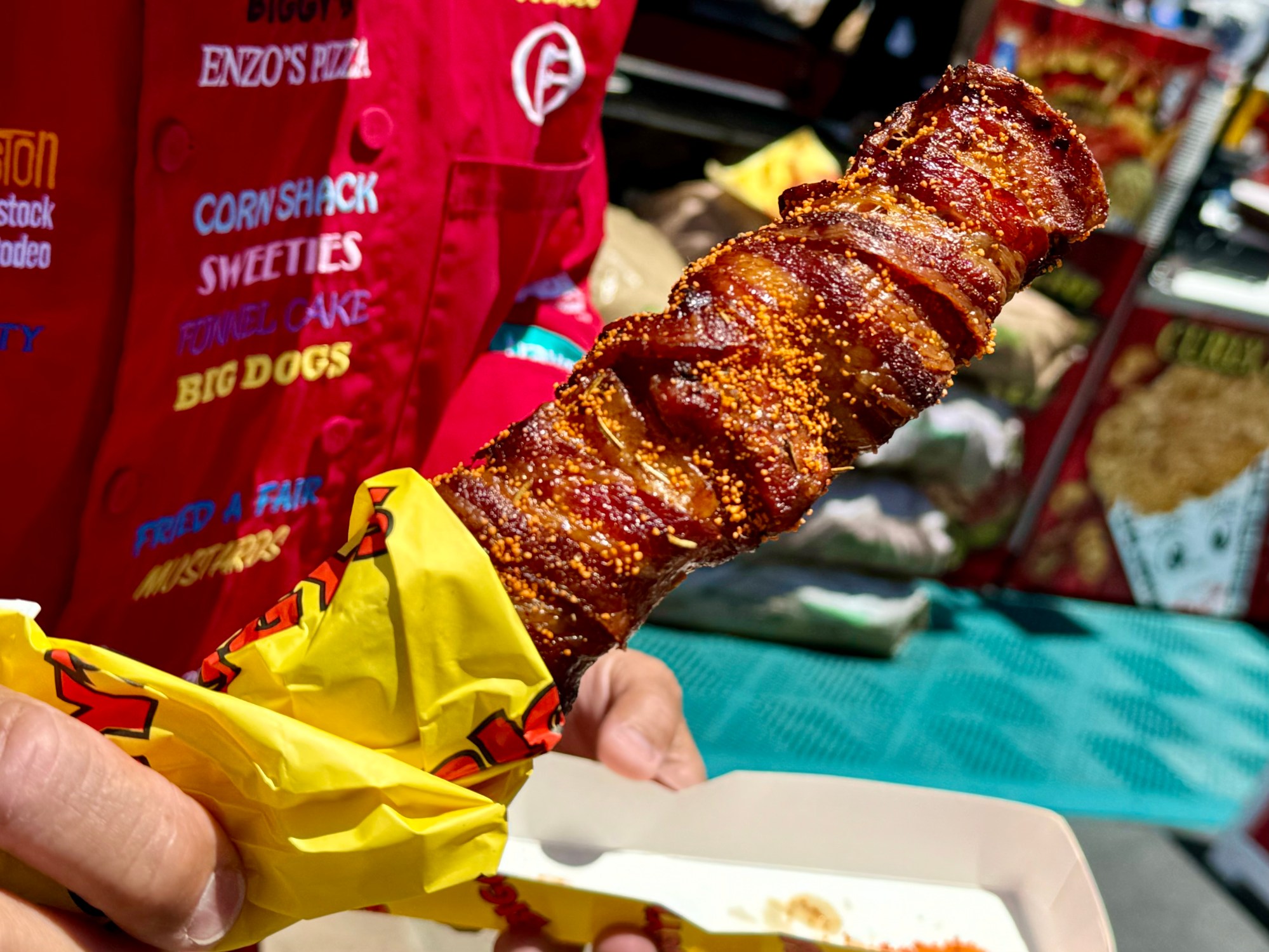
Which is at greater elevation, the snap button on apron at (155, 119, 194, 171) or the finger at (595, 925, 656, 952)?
the snap button on apron at (155, 119, 194, 171)

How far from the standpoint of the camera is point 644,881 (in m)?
1.32

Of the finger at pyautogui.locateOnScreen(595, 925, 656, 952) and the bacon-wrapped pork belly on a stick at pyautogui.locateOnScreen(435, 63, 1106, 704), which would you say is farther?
the finger at pyautogui.locateOnScreen(595, 925, 656, 952)

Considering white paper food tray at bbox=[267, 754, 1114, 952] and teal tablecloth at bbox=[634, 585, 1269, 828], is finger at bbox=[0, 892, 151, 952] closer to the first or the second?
white paper food tray at bbox=[267, 754, 1114, 952]

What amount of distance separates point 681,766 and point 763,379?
0.75m

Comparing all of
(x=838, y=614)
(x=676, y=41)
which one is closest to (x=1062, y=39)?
(x=676, y=41)

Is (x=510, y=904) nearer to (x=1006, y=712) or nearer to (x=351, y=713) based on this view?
(x=351, y=713)

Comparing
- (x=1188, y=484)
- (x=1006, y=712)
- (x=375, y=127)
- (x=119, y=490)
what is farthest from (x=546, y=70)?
(x=1188, y=484)

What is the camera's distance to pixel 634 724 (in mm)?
1328

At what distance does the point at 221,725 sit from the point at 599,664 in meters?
0.78

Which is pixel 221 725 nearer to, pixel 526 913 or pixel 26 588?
pixel 26 588

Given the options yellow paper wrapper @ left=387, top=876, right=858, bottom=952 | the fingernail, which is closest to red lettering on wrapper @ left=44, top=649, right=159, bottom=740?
the fingernail

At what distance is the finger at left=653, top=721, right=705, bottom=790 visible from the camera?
1424mm

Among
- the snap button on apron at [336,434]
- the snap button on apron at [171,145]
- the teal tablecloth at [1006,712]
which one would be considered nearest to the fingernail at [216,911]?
the snap button on apron at [336,434]

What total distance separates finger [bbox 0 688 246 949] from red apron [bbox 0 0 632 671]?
0.36 meters
